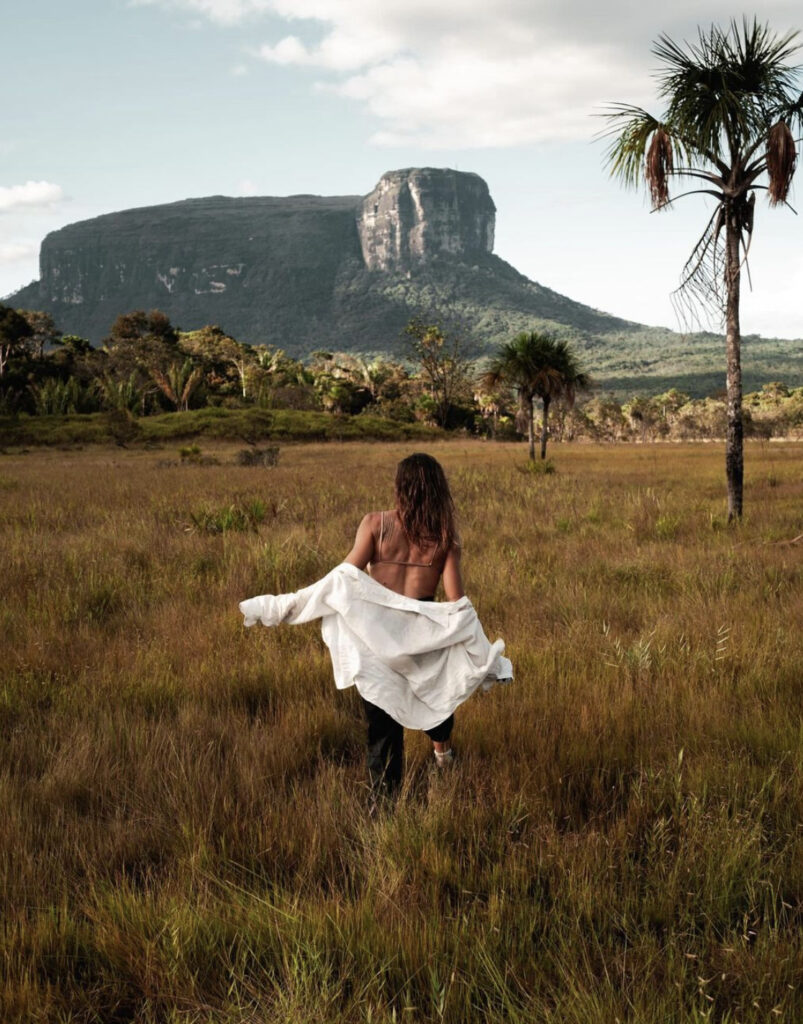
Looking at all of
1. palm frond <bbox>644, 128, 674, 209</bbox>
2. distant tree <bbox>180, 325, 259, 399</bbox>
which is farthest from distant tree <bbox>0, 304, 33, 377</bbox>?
palm frond <bbox>644, 128, 674, 209</bbox>

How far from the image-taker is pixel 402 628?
124 inches

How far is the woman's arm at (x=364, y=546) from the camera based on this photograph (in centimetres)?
333

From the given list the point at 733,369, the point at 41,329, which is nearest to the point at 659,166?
the point at 733,369

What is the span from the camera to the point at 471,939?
218 centimetres

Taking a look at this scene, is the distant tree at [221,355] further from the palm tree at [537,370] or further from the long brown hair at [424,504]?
the long brown hair at [424,504]

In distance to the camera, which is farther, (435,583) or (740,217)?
(740,217)

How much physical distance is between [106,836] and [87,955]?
65 cm

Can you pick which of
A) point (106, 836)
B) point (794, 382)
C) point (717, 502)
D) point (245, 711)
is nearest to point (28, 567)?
point (245, 711)

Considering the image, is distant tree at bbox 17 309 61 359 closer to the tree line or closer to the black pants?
the tree line

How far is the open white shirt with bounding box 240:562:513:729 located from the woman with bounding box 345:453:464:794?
16 centimetres

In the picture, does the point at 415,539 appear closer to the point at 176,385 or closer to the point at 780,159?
the point at 780,159

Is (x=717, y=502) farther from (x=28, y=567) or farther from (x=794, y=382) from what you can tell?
(x=794, y=382)

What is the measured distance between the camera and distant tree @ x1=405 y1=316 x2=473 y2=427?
6931 centimetres

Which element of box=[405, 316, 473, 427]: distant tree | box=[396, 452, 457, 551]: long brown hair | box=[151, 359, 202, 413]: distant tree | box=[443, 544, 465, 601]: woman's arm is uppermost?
box=[405, 316, 473, 427]: distant tree
